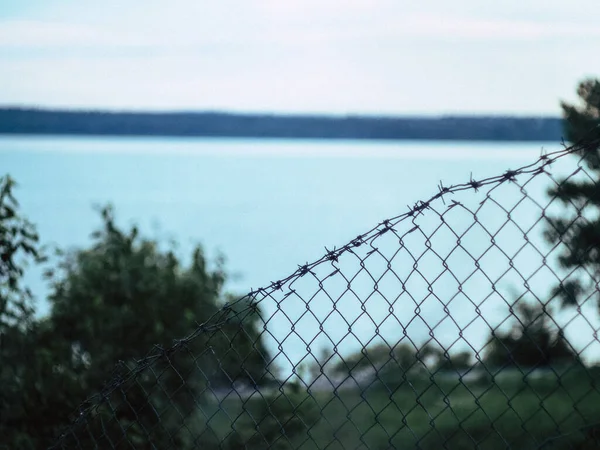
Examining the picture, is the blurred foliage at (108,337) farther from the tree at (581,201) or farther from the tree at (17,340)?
the tree at (581,201)

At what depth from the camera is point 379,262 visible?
5223 millimetres

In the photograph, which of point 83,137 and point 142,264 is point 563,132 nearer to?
point 142,264

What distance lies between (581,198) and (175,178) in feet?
28.9

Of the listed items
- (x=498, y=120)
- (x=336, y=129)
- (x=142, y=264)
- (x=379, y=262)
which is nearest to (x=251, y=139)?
(x=336, y=129)

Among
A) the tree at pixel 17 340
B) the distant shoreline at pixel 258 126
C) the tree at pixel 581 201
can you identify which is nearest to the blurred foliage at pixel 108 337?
the tree at pixel 17 340

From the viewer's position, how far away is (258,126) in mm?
10672

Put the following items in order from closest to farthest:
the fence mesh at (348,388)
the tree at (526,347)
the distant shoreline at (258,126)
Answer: the fence mesh at (348,388), the tree at (526,347), the distant shoreline at (258,126)

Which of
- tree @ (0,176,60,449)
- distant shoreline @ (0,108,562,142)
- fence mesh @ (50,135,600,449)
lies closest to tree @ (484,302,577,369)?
fence mesh @ (50,135,600,449)

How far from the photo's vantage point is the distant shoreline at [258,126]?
9.40m

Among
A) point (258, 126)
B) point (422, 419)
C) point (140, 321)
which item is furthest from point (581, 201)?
point (258, 126)

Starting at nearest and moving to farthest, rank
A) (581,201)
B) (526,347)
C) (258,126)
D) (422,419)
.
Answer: (581,201) → (422,419) → (526,347) → (258,126)

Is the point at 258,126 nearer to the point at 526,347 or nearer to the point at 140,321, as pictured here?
the point at 526,347

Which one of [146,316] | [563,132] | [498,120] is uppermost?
[498,120]

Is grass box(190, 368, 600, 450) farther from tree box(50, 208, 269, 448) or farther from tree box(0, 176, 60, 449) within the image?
tree box(0, 176, 60, 449)
